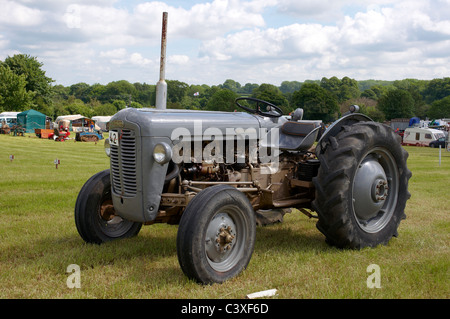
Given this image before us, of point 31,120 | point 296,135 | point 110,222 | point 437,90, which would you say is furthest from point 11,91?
point 437,90

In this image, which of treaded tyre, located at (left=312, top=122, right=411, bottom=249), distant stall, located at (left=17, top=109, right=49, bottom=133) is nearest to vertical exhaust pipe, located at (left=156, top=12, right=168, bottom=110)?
treaded tyre, located at (left=312, top=122, right=411, bottom=249)

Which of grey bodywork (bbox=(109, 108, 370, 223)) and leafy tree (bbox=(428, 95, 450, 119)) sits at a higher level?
leafy tree (bbox=(428, 95, 450, 119))

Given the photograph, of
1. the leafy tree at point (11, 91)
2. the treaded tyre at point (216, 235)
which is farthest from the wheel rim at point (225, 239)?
the leafy tree at point (11, 91)

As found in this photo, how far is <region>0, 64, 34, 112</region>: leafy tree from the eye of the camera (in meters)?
52.2

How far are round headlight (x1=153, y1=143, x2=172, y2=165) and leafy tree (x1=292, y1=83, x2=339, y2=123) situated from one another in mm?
52433

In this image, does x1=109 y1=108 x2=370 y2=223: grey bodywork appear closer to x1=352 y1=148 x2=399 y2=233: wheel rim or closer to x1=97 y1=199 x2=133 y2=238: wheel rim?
x1=97 y1=199 x2=133 y2=238: wheel rim

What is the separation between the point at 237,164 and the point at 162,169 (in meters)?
1.03

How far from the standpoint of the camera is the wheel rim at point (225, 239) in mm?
4035

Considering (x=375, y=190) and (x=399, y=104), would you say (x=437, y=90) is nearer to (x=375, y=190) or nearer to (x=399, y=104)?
(x=399, y=104)

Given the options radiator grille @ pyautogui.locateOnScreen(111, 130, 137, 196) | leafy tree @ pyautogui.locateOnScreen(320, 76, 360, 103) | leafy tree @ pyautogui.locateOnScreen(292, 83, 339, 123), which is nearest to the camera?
radiator grille @ pyautogui.locateOnScreen(111, 130, 137, 196)

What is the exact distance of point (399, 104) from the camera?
2623 inches

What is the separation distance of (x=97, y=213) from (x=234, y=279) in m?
2.04

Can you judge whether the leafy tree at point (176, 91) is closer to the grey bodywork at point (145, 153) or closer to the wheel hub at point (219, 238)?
the grey bodywork at point (145, 153)

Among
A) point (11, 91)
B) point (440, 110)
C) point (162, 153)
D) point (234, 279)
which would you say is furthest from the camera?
point (440, 110)
